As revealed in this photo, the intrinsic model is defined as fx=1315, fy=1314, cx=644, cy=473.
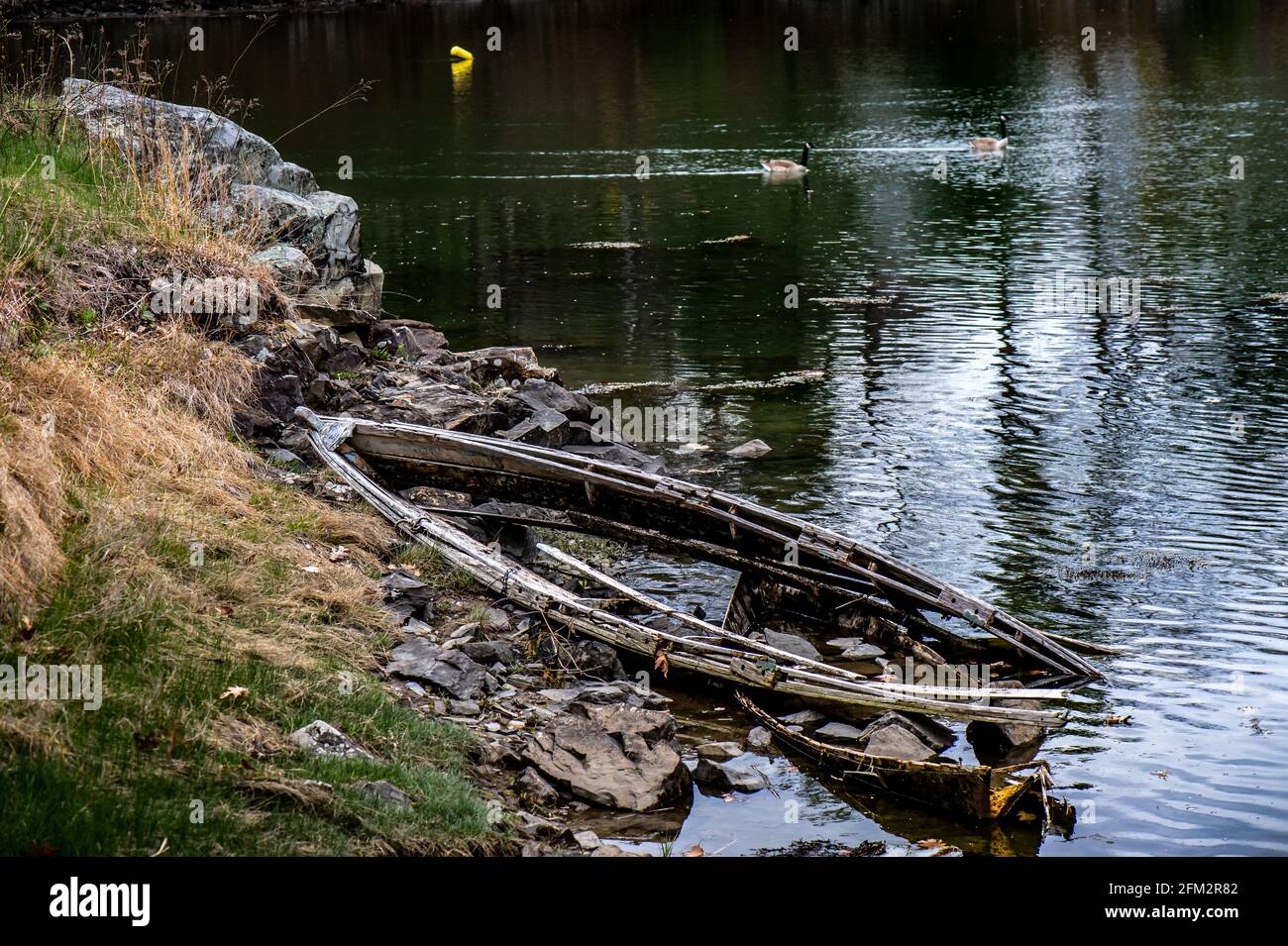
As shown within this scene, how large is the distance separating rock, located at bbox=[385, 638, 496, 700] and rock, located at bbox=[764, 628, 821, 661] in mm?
2972

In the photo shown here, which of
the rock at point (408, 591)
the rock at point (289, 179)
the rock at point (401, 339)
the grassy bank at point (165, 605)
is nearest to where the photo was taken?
the grassy bank at point (165, 605)

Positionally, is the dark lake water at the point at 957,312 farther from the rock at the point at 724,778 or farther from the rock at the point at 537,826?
the rock at the point at 537,826

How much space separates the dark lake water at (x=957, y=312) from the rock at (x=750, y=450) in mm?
262

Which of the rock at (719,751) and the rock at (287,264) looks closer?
the rock at (719,751)

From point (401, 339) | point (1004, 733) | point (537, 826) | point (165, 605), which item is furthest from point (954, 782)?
point (401, 339)

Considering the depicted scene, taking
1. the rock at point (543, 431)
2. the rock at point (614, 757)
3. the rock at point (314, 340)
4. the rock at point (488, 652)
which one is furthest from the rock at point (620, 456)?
the rock at point (614, 757)

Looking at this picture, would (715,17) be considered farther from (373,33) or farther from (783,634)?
(783,634)

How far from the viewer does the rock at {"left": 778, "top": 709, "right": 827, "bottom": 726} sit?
11.0m

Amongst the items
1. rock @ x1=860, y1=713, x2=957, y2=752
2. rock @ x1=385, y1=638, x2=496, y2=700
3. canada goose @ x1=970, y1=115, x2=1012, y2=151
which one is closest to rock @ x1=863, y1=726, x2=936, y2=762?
rock @ x1=860, y1=713, x2=957, y2=752

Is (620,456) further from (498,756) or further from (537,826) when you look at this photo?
(537,826)

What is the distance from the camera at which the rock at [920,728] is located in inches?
412

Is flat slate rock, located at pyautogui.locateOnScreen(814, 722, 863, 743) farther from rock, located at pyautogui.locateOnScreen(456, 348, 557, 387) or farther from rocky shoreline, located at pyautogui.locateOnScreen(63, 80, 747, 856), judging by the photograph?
rock, located at pyautogui.locateOnScreen(456, 348, 557, 387)
